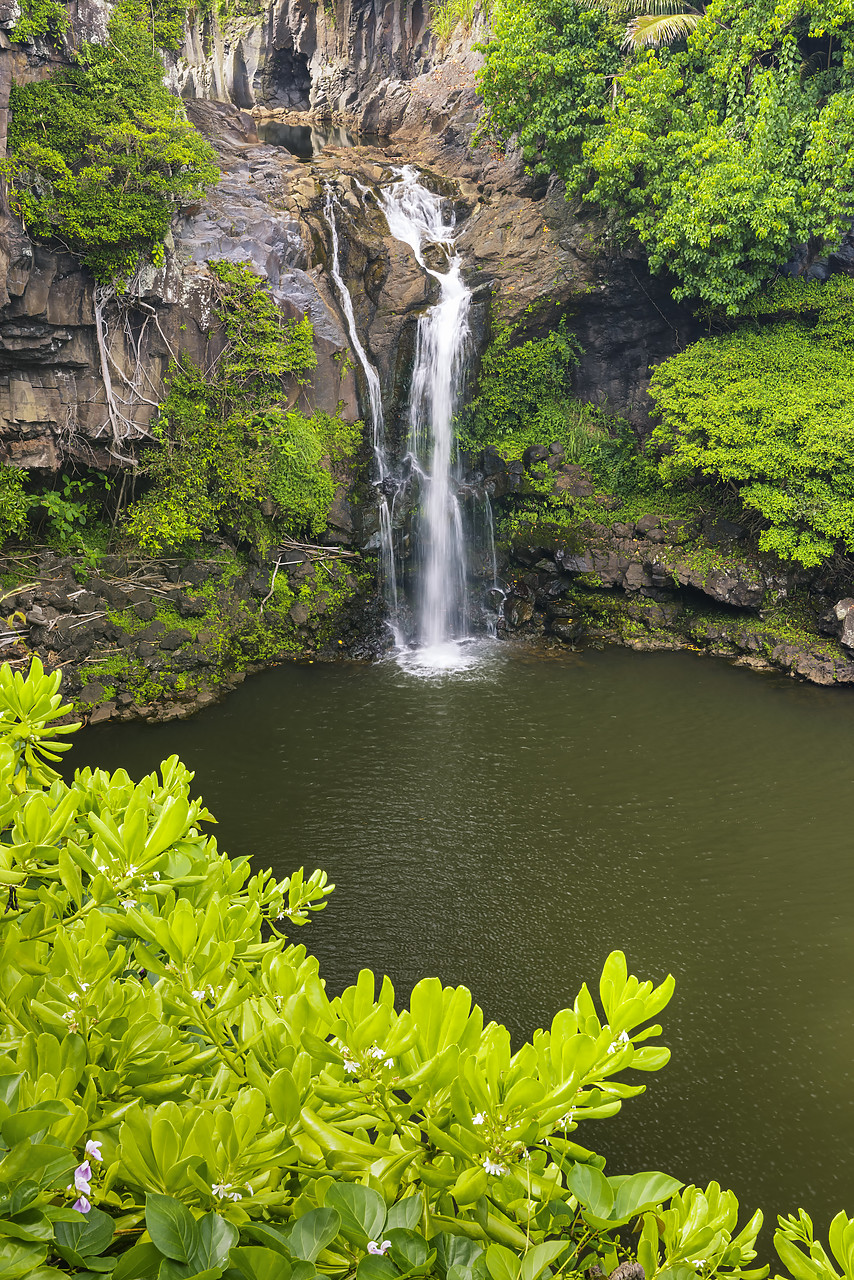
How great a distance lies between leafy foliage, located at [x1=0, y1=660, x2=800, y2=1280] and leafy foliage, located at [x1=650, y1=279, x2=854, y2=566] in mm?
10964

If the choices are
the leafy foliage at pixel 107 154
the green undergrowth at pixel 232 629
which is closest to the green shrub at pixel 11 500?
the green undergrowth at pixel 232 629

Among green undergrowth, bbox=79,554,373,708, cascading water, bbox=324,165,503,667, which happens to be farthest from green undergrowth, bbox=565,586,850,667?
green undergrowth, bbox=79,554,373,708

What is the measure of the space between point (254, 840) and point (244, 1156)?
6.60 m

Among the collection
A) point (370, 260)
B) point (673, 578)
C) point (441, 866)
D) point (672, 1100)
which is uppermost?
point (370, 260)

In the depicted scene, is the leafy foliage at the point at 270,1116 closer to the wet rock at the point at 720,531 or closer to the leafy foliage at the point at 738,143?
the leafy foliage at the point at 738,143

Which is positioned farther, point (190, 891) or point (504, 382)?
point (504, 382)

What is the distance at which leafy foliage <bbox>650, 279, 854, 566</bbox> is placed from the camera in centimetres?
1073

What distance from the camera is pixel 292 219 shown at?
41.7 feet

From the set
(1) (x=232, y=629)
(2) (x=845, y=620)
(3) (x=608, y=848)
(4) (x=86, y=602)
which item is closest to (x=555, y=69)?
(2) (x=845, y=620)

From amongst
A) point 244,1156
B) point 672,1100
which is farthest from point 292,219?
point 244,1156

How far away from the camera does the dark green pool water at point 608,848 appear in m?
5.07

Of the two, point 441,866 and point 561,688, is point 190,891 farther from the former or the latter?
point 561,688

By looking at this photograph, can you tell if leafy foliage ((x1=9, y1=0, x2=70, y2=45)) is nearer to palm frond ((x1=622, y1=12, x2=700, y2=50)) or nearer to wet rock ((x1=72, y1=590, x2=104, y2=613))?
wet rock ((x1=72, y1=590, x2=104, y2=613))

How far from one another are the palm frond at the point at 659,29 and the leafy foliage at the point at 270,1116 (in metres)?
14.1
